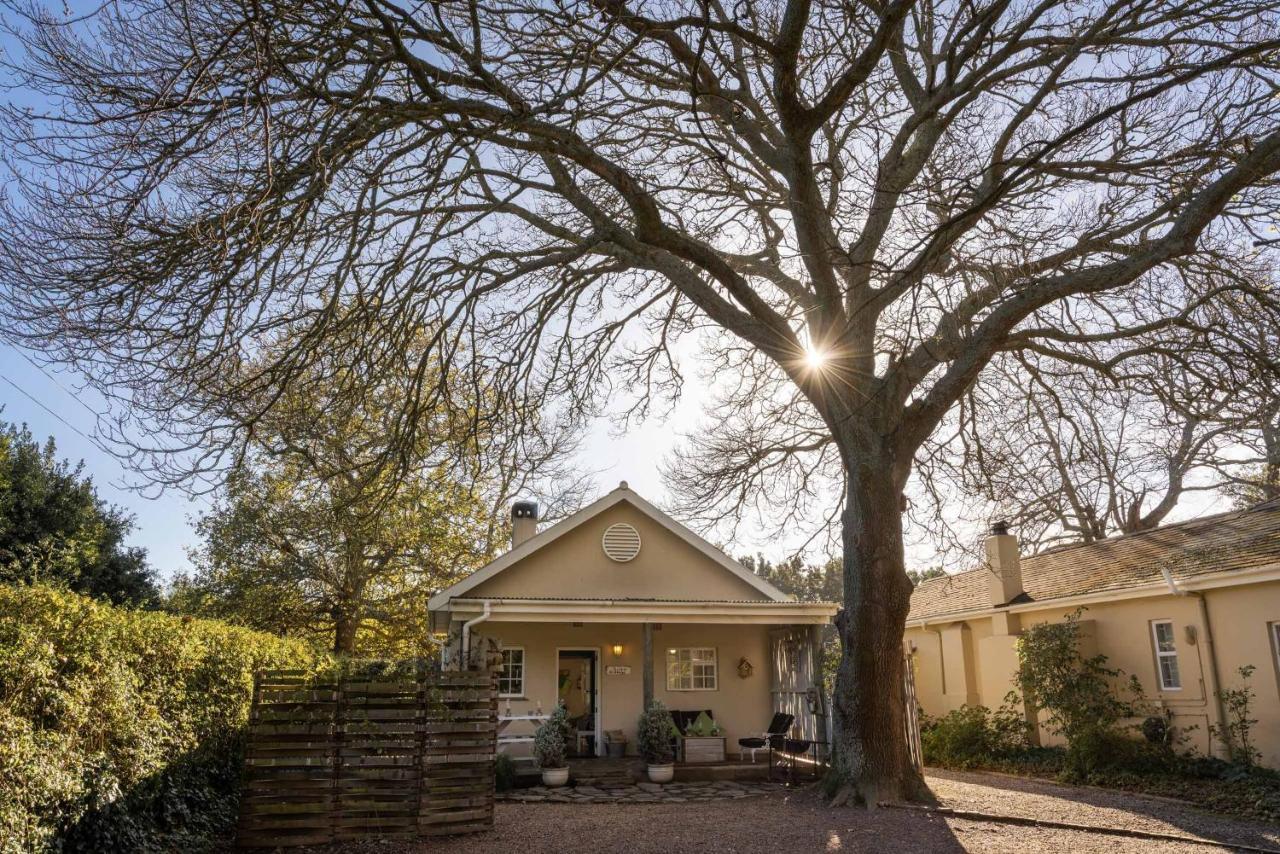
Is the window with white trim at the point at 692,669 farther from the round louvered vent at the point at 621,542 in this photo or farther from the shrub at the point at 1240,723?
the shrub at the point at 1240,723

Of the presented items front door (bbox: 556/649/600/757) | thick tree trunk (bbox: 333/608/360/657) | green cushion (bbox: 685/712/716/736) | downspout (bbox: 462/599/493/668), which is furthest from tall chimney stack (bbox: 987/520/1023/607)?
thick tree trunk (bbox: 333/608/360/657)

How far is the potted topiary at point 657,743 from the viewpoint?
13516mm

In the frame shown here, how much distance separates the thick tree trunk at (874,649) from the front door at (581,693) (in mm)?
7266

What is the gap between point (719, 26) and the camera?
5844 millimetres

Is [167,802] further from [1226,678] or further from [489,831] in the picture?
[1226,678]

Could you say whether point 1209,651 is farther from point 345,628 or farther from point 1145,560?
point 345,628

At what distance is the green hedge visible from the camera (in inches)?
222

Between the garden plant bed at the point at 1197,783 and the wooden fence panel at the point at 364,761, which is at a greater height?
the wooden fence panel at the point at 364,761

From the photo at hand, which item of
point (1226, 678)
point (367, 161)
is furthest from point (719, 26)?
point (1226, 678)

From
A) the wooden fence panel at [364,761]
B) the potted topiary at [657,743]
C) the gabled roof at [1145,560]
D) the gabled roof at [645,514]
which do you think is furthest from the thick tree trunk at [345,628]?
the wooden fence panel at [364,761]

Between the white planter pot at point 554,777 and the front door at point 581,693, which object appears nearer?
the white planter pot at point 554,777

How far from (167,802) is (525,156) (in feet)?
23.1

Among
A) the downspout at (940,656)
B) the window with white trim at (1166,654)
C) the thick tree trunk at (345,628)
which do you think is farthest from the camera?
the thick tree trunk at (345,628)

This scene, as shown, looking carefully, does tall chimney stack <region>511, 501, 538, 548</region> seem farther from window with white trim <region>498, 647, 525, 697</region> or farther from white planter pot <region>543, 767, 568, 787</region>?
white planter pot <region>543, 767, 568, 787</region>
